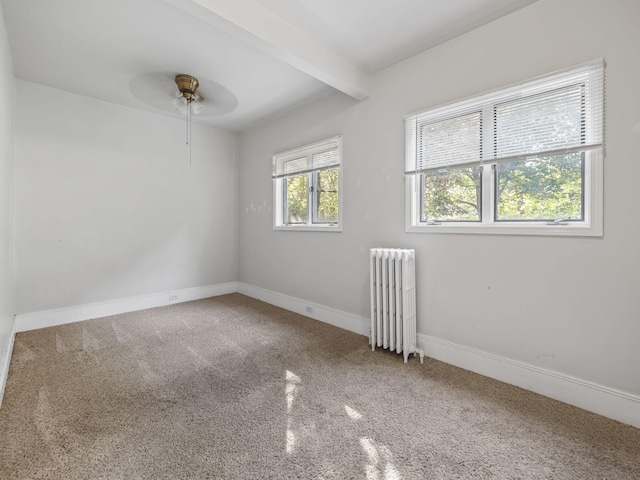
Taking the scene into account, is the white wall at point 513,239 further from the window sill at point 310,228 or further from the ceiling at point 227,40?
the ceiling at point 227,40

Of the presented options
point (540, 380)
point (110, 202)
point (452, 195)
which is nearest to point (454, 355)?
point (540, 380)

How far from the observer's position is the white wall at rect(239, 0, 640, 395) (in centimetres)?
167

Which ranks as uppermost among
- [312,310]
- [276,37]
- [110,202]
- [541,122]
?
[276,37]

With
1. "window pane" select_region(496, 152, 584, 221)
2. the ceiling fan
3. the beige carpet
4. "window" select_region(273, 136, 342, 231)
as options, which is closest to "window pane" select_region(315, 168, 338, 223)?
"window" select_region(273, 136, 342, 231)

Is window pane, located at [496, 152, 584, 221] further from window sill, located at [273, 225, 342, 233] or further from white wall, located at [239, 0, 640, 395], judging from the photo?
window sill, located at [273, 225, 342, 233]

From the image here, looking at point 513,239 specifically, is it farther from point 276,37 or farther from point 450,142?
point 276,37

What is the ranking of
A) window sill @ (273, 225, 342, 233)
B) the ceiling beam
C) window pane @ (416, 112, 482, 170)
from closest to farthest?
the ceiling beam < window pane @ (416, 112, 482, 170) < window sill @ (273, 225, 342, 233)

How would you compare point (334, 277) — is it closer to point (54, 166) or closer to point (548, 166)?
point (548, 166)

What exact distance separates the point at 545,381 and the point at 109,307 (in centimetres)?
448

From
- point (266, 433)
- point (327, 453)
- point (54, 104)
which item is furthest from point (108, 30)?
point (327, 453)

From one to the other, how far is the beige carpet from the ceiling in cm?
244

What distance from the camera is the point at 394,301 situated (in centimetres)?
249

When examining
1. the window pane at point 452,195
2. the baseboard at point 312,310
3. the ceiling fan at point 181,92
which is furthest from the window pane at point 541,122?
the ceiling fan at point 181,92

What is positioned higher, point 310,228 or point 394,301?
point 310,228
